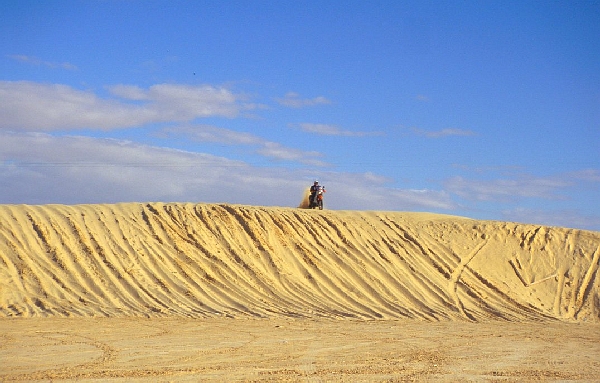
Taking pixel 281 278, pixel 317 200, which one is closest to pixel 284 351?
pixel 281 278

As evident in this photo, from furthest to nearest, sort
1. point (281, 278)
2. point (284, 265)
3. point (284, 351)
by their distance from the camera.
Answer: point (284, 265) → point (281, 278) → point (284, 351)

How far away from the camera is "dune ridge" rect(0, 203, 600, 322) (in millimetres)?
18453

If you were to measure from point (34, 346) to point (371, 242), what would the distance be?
43.7 ft

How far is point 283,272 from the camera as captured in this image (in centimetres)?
2097

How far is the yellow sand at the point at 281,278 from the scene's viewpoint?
14.0m

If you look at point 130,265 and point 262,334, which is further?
point 130,265

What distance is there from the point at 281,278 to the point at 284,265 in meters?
0.72

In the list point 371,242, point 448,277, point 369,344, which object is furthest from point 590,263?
point 369,344

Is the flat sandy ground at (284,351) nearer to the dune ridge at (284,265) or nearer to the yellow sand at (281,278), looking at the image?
the yellow sand at (281,278)

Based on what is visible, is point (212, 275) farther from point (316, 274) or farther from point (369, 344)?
point (369, 344)

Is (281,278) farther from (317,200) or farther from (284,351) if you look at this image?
(284,351)

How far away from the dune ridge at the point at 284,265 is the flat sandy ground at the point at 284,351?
218 centimetres

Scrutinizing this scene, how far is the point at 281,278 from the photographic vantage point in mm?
20688

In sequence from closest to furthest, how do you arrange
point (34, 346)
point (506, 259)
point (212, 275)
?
point (34, 346) → point (212, 275) → point (506, 259)
